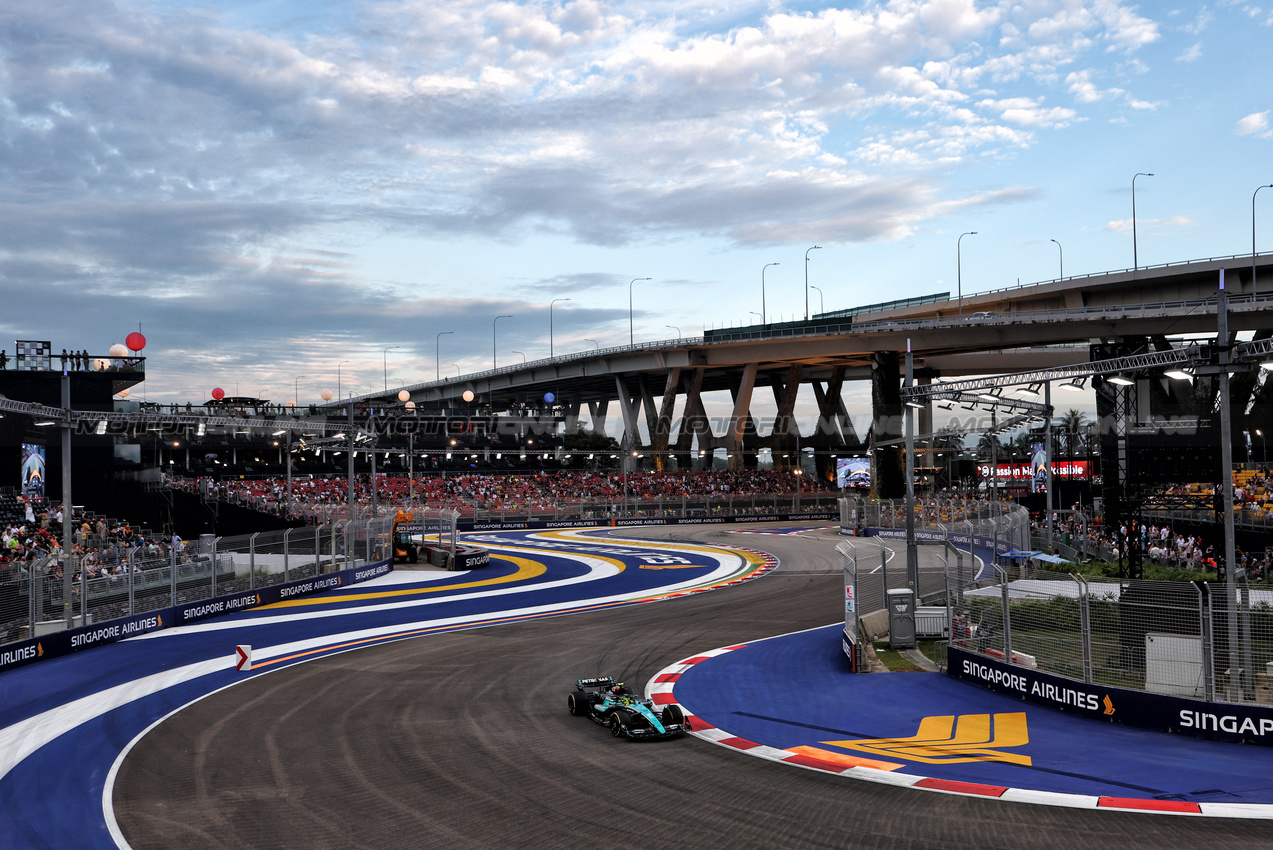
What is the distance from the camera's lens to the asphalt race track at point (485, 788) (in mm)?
10000

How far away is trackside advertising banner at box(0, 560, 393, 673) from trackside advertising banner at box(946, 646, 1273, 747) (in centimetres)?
2099

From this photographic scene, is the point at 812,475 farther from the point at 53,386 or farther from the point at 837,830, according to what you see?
the point at 837,830

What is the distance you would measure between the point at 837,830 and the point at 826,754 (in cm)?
316

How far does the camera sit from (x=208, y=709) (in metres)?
16.3

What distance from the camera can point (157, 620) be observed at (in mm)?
25094

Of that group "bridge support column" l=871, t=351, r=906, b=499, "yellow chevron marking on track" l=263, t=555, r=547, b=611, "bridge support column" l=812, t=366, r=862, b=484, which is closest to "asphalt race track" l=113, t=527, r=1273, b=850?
"yellow chevron marking on track" l=263, t=555, r=547, b=611

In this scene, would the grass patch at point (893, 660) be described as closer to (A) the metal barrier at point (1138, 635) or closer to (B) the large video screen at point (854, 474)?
(A) the metal barrier at point (1138, 635)

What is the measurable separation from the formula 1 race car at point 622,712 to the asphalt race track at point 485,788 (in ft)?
0.74

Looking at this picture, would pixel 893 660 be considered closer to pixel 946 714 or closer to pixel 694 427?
pixel 946 714

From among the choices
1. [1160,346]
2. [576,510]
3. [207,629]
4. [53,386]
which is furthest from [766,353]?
[207,629]

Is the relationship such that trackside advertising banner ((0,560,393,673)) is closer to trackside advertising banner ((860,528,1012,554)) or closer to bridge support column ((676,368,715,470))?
trackside advertising banner ((860,528,1012,554))

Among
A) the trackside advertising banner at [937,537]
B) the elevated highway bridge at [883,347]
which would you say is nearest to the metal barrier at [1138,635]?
the trackside advertising banner at [937,537]

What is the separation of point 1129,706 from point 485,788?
10.4 metres

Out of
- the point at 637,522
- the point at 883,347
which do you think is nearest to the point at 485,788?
the point at 637,522
